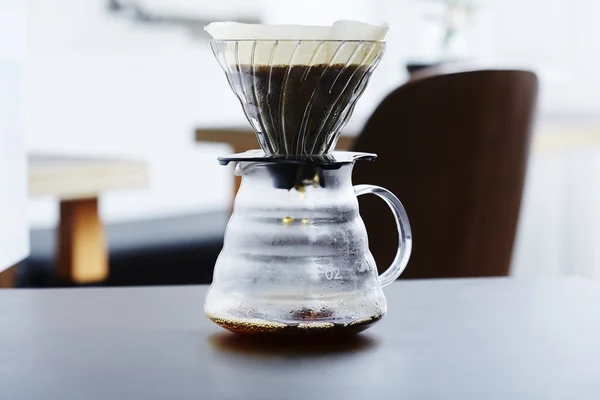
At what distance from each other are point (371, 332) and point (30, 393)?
22cm

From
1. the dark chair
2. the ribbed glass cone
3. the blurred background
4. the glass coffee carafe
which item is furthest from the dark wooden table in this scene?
the blurred background

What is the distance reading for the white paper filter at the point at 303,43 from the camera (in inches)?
22.6

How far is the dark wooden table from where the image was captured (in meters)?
0.48

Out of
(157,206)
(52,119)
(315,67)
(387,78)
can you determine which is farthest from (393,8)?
(315,67)

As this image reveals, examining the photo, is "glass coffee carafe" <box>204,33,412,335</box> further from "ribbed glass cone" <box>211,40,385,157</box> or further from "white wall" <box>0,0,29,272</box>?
"white wall" <box>0,0,29,272</box>

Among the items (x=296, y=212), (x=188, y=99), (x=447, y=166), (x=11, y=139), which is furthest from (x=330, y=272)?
(x=188, y=99)

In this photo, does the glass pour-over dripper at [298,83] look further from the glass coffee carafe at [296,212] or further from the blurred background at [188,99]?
the blurred background at [188,99]

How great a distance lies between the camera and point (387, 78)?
518cm

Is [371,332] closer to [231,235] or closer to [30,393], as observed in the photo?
[231,235]

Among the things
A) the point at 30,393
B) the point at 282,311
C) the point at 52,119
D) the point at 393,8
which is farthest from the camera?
the point at 393,8

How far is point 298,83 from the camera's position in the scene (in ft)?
1.92

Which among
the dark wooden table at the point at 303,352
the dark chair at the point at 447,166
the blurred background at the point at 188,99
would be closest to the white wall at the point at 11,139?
the dark wooden table at the point at 303,352

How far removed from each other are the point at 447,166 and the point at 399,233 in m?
0.90

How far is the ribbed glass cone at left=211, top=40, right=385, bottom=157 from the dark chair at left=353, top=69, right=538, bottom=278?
0.87 metres
